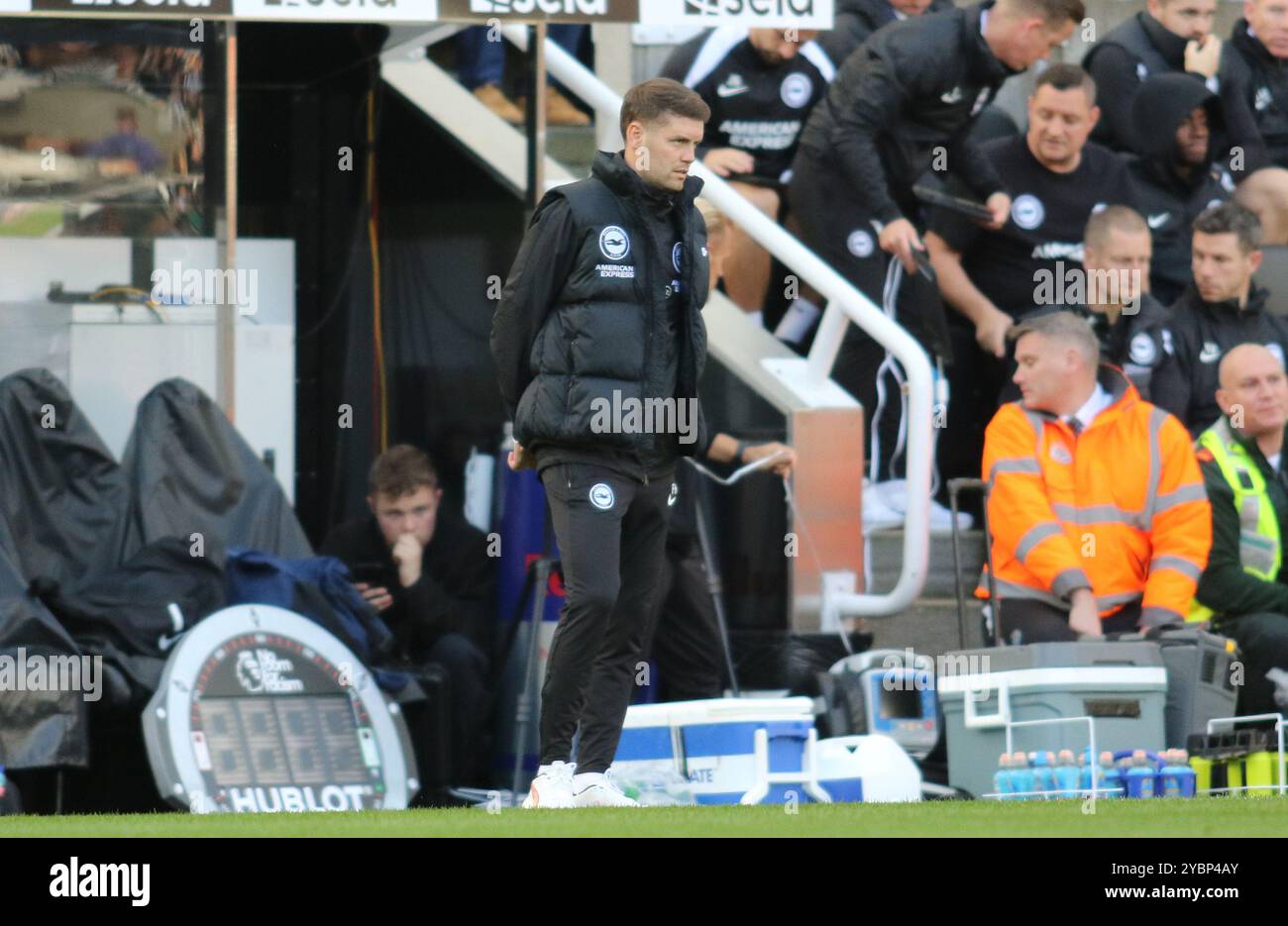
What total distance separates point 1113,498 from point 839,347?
1637 millimetres

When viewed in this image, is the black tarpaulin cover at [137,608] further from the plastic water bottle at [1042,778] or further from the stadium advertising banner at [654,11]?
the plastic water bottle at [1042,778]

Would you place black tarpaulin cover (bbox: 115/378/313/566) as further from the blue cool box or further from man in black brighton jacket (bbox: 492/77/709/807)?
man in black brighton jacket (bbox: 492/77/709/807)

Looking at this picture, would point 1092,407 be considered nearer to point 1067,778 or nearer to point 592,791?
point 1067,778

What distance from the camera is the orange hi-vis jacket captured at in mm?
9641

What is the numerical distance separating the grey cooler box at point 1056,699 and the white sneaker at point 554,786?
1891 millimetres

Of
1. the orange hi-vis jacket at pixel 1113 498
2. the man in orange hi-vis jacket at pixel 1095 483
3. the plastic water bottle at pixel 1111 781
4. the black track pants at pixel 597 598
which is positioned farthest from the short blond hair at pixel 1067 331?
the black track pants at pixel 597 598

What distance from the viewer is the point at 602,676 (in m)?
7.17

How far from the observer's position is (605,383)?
7.07 m

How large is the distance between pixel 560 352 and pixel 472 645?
332cm

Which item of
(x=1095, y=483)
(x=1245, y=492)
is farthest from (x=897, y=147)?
(x=1245, y=492)

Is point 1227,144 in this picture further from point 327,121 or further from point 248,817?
point 248,817

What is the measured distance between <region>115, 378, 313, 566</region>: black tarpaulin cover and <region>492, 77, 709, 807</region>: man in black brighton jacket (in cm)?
299

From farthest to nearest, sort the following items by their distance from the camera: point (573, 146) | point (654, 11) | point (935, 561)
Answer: point (573, 146), point (935, 561), point (654, 11)

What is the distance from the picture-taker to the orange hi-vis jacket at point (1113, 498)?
9.64 metres
